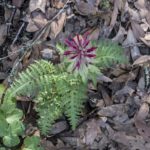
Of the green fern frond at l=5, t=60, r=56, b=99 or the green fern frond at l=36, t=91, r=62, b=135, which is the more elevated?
the green fern frond at l=5, t=60, r=56, b=99

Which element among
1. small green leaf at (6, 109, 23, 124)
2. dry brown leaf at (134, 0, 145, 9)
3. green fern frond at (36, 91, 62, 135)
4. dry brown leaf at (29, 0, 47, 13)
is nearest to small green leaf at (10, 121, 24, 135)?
small green leaf at (6, 109, 23, 124)

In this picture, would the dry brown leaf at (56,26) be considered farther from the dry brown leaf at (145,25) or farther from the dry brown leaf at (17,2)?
the dry brown leaf at (145,25)

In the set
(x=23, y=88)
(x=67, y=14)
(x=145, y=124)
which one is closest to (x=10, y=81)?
(x=23, y=88)

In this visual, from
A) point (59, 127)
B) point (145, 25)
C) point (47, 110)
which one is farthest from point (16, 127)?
point (145, 25)

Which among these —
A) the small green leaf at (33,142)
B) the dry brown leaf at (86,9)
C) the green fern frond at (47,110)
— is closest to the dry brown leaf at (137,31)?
the dry brown leaf at (86,9)

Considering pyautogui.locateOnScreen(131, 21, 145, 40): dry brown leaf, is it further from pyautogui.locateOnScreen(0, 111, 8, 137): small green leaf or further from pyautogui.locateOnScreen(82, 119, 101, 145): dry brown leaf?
pyautogui.locateOnScreen(0, 111, 8, 137): small green leaf

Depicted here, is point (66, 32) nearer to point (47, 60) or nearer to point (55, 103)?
point (47, 60)

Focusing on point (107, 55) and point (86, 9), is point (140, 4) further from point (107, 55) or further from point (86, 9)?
point (107, 55)

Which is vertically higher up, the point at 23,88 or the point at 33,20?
the point at 33,20
